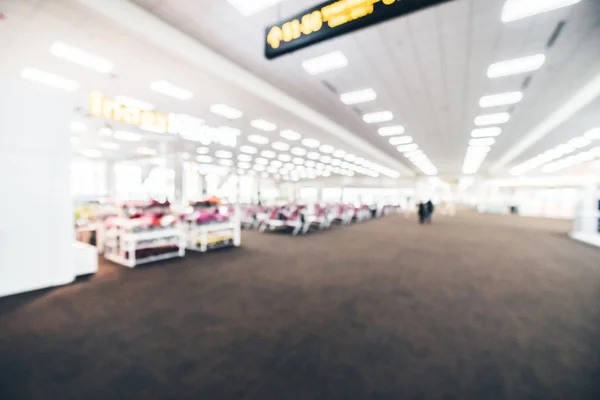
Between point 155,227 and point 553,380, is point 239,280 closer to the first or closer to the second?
point 155,227

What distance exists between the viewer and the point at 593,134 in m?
9.57

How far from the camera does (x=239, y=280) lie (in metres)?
4.21

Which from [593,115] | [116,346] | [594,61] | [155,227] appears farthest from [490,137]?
[116,346]

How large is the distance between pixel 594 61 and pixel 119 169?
22305mm

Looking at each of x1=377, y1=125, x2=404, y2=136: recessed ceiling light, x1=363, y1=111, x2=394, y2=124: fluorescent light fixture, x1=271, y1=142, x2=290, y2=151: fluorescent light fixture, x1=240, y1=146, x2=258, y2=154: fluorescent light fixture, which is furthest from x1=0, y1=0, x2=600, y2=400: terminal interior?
x1=240, y1=146, x2=258, y2=154: fluorescent light fixture

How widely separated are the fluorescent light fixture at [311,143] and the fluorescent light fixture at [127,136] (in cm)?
705

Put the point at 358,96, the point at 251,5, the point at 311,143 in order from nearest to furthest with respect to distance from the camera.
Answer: the point at 251,5 → the point at 358,96 → the point at 311,143

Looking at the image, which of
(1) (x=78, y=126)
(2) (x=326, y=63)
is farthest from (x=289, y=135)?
(1) (x=78, y=126)

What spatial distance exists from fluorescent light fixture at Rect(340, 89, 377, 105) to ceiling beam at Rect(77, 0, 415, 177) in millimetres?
1442

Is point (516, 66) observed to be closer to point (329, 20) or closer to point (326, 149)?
point (329, 20)

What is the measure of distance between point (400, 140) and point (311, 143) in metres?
4.00

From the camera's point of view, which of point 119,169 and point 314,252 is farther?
point 119,169

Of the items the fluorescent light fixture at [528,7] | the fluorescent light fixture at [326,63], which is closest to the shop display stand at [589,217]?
the fluorescent light fixture at [528,7]

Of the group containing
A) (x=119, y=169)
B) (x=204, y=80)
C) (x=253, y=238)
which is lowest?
(x=253, y=238)
